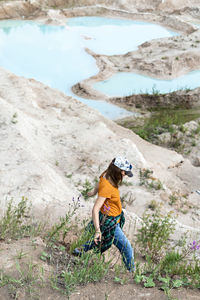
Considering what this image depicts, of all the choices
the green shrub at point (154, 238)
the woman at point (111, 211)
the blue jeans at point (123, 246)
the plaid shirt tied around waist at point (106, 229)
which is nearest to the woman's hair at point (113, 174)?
the woman at point (111, 211)

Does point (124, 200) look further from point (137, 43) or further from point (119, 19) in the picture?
point (119, 19)

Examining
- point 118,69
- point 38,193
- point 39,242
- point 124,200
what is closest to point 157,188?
point 124,200

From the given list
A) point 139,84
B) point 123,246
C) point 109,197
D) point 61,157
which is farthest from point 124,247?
point 139,84

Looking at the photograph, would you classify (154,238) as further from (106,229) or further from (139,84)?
(139,84)

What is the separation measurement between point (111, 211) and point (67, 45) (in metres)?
20.7

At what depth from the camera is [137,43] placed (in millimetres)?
24422

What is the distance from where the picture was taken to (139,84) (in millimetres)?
16969

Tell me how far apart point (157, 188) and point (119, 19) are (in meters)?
29.5

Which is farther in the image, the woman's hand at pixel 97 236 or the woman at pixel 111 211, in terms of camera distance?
the woman at pixel 111 211

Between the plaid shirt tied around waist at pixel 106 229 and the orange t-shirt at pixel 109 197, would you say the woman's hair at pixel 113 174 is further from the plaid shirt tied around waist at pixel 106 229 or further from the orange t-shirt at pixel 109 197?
the plaid shirt tied around waist at pixel 106 229

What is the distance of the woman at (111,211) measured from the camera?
3100 mm

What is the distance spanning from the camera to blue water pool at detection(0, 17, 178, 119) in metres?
16.9

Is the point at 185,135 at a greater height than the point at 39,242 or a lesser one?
lesser

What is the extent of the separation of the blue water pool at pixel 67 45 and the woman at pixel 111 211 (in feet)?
34.7
